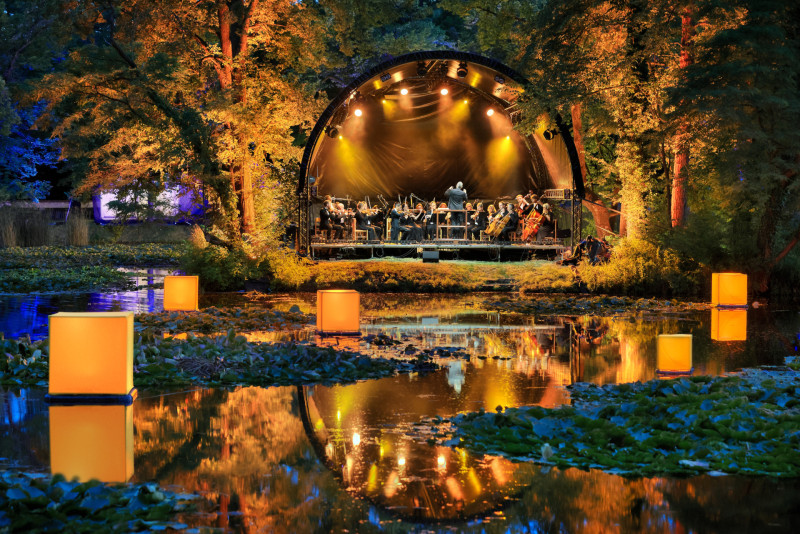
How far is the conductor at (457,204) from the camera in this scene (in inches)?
1188

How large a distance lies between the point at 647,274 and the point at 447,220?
1053 cm

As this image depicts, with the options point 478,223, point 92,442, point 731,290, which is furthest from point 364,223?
point 92,442

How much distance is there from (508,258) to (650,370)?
60.7 ft

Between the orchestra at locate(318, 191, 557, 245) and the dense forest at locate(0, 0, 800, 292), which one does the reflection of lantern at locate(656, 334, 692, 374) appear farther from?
the orchestra at locate(318, 191, 557, 245)

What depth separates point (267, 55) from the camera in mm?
24922

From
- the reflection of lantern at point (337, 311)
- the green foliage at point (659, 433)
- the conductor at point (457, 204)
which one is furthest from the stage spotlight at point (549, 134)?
the green foliage at point (659, 433)

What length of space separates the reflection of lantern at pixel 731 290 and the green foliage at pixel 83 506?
14.1 metres

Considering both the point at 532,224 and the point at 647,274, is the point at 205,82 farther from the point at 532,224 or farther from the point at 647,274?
the point at 647,274

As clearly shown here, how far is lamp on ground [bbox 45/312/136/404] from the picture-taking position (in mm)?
7898

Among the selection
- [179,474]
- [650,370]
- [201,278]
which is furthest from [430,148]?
[179,474]

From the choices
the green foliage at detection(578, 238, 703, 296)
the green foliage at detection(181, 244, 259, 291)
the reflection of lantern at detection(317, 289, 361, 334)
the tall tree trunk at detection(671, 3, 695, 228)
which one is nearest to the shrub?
the green foliage at detection(181, 244, 259, 291)

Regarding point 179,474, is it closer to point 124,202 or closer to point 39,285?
point 39,285

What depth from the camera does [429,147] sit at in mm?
32031

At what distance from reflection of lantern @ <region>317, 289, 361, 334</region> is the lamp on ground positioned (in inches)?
175
